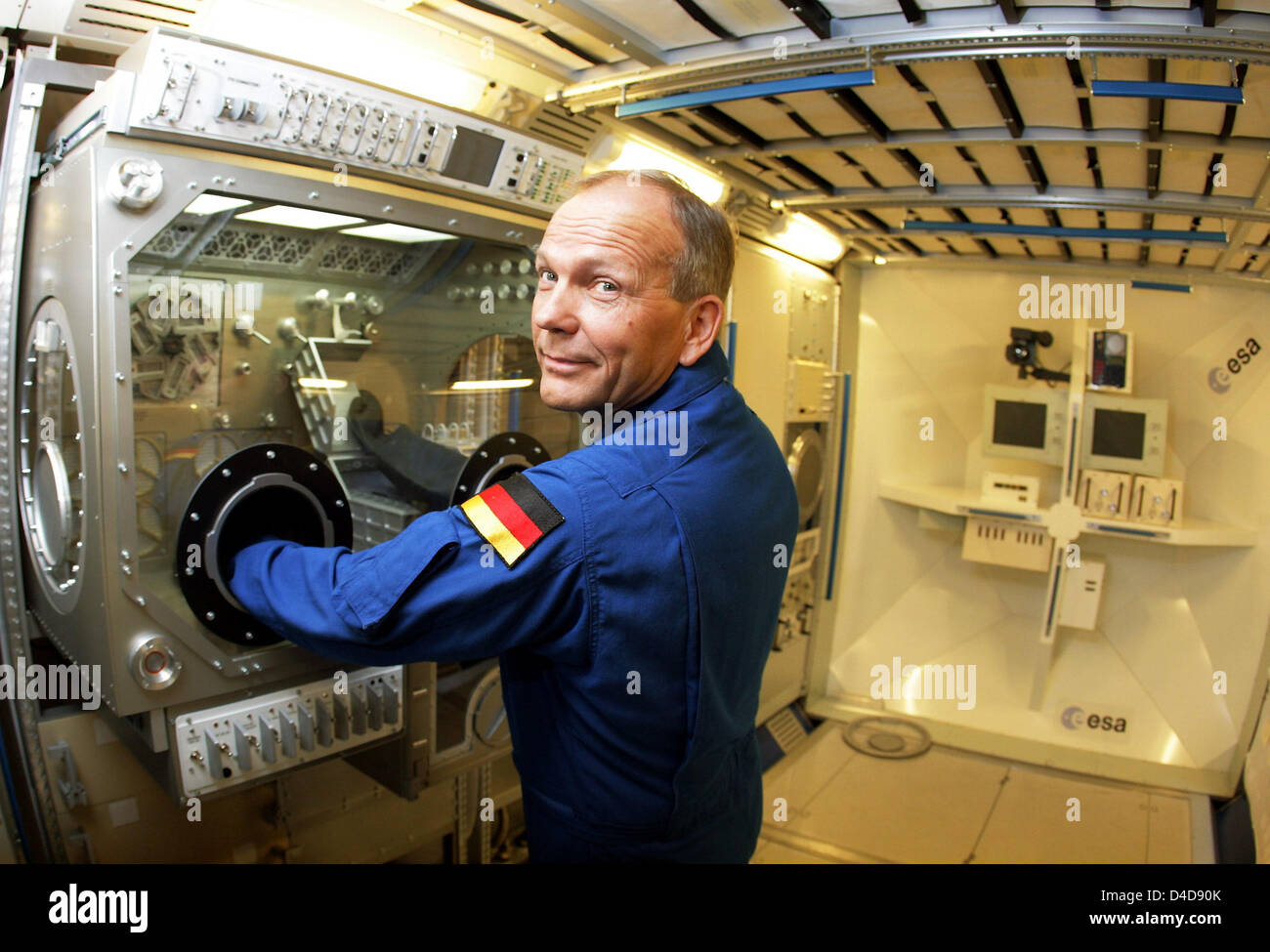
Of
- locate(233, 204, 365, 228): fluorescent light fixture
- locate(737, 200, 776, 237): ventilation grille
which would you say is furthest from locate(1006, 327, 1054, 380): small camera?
locate(233, 204, 365, 228): fluorescent light fixture

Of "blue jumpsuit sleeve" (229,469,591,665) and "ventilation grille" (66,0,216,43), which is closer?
→ "blue jumpsuit sleeve" (229,469,591,665)

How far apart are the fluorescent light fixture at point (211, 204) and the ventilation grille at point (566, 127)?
1.17m

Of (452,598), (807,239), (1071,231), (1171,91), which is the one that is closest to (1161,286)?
(1071,231)

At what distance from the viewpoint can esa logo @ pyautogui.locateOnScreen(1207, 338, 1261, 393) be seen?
495 centimetres

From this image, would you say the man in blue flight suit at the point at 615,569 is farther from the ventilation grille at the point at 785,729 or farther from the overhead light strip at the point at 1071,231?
the ventilation grille at the point at 785,729

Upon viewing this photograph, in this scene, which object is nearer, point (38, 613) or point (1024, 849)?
point (38, 613)

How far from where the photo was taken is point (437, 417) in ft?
8.30

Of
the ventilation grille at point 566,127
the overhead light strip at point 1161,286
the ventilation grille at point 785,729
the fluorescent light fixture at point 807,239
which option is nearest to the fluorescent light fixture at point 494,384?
the ventilation grille at point 566,127

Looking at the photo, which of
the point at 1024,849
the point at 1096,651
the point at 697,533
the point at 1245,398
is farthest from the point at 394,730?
the point at 1245,398

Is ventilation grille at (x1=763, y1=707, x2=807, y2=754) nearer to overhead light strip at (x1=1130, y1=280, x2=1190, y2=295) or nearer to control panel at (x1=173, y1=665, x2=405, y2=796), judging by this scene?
control panel at (x1=173, y1=665, x2=405, y2=796)

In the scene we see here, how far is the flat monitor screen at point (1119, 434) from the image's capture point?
4840mm

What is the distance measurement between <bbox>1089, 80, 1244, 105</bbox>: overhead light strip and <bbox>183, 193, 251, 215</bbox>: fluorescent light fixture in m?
2.29
